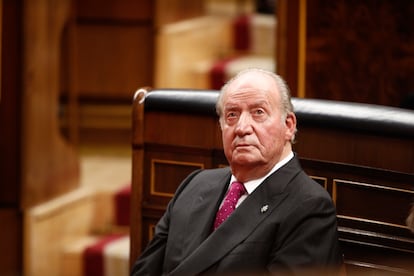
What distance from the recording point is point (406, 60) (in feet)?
14.3

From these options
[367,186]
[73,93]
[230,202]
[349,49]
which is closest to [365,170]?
[367,186]

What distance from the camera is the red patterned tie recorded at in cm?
275

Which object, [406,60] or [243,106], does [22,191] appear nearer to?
[406,60]

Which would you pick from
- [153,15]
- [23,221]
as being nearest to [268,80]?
[23,221]

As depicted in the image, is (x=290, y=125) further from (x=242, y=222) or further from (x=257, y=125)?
(x=242, y=222)

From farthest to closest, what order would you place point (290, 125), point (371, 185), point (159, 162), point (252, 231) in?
point (159, 162) → point (371, 185) → point (290, 125) → point (252, 231)

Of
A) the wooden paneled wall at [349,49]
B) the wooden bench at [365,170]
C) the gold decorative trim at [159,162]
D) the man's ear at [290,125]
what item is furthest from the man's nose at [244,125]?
the wooden paneled wall at [349,49]

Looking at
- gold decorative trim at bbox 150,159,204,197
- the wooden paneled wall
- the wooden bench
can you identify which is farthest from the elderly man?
the wooden paneled wall

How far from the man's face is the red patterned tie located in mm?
72

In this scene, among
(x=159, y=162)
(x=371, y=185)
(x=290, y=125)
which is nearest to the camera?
(x=290, y=125)

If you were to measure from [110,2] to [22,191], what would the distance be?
171 centimetres

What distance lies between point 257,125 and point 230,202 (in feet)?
0.74

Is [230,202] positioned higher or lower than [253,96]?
lower

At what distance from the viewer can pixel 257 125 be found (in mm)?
2682
